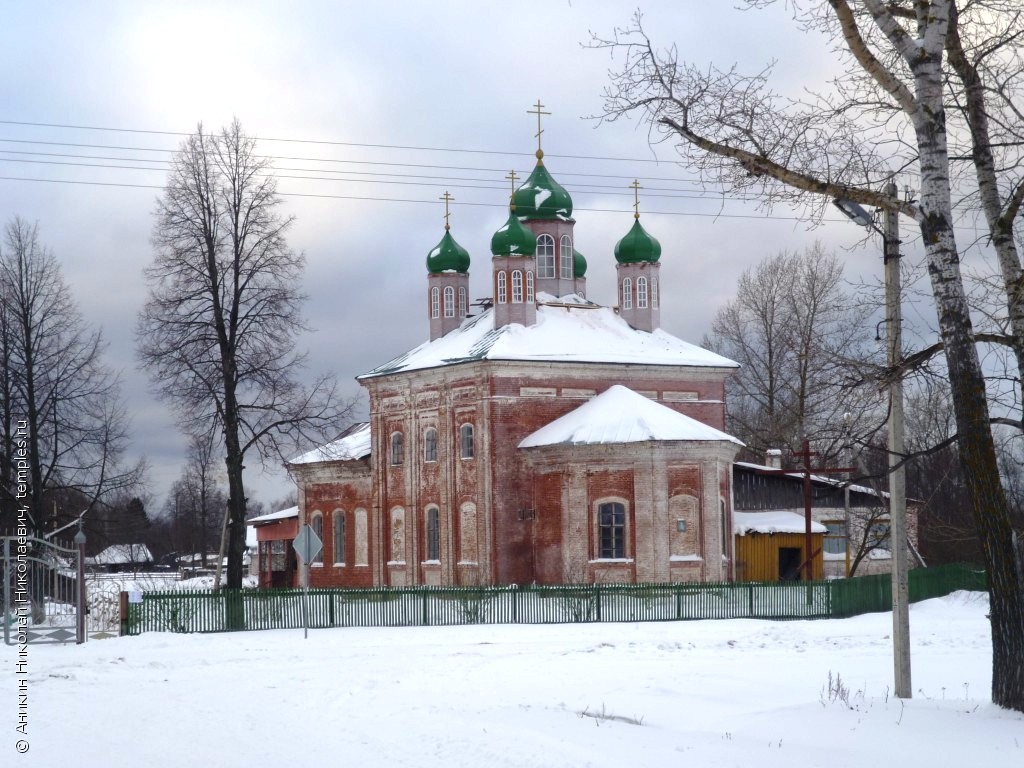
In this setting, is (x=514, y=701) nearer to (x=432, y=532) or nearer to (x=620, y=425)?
(x=620, y=425)

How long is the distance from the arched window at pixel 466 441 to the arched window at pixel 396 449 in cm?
329

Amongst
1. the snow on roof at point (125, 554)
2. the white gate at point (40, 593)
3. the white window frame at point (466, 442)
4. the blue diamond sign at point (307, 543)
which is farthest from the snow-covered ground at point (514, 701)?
the snow on roof at point (125, 554)

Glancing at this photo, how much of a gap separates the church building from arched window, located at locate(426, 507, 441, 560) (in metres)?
0.04

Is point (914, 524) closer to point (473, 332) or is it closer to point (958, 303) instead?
point (473, 332)

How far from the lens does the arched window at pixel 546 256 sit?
4350 centimetres

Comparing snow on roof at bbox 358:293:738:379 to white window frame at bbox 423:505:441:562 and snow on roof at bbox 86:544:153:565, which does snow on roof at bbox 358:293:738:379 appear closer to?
white window frame at bbox 423:505:441:562

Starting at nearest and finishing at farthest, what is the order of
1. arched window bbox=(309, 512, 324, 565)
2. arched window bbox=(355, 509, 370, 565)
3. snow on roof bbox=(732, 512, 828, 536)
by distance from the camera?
1. snow on roof bbox=(732, 512, 828, 536)
2. arched window bbox=(355, 509, 370, 565)
3. arched window bbox=(309, 512, 324, 565)

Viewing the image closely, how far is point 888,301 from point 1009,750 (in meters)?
5.16

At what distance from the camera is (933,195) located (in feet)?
42.6

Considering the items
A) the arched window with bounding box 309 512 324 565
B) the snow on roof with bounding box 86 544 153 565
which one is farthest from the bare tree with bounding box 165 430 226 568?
the arched window with bounding box 309 512 324 565

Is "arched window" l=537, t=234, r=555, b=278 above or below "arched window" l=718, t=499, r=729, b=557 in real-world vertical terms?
above

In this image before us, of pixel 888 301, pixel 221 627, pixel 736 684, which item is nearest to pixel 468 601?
pixel 221 627

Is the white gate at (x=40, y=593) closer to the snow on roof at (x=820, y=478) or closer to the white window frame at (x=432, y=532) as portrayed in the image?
the white window frame at (x=432, y=532)

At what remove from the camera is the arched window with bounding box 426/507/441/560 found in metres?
39.6
